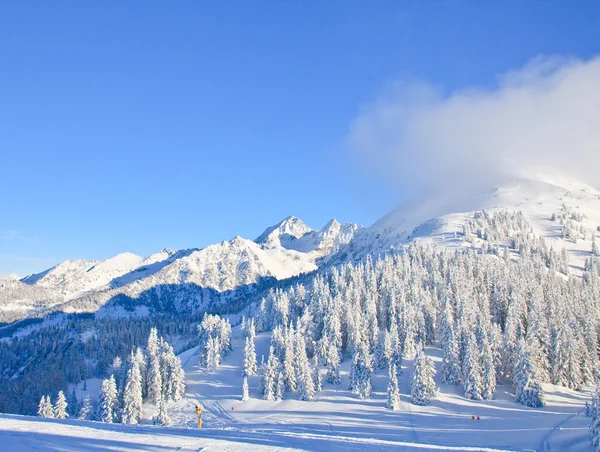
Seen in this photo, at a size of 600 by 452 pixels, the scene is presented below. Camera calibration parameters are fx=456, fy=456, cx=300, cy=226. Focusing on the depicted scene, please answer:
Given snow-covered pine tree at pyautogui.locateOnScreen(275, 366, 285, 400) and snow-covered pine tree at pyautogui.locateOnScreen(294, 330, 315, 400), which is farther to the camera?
snow-covered pine tree at pyautogui.locateOnScreen(275, 366, 285, 400)

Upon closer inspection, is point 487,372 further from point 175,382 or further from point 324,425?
point 175,382

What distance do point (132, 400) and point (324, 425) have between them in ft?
122

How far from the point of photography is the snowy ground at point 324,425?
25766 mm

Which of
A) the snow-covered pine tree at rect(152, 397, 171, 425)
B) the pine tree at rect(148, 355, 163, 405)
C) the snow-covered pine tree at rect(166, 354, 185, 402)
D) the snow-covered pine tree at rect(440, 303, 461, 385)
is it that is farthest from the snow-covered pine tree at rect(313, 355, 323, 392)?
the pine tree at rect(148, 355, 163, 405)

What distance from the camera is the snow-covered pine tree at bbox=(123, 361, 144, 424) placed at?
3246 inches

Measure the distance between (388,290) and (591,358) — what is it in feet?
161

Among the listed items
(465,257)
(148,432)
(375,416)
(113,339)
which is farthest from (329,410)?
(113,339)

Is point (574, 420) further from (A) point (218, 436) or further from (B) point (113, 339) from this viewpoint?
(B) point (113, 339)

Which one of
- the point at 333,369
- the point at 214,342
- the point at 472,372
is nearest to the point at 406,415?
the point at 472,372

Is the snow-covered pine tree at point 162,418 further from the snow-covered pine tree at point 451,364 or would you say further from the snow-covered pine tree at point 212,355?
the snow-covered pine tree at point 451,364

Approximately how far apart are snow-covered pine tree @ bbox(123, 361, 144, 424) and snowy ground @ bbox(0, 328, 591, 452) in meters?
6.28

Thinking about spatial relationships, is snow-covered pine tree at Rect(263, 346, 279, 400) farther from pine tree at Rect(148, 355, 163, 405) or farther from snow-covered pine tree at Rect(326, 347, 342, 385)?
pine tree at Rect(148, 355, 163, 405)

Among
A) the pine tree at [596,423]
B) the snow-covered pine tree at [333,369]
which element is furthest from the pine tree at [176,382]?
the pine tree at [596,423]

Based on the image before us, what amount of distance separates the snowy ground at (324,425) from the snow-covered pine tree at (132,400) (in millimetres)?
6283
